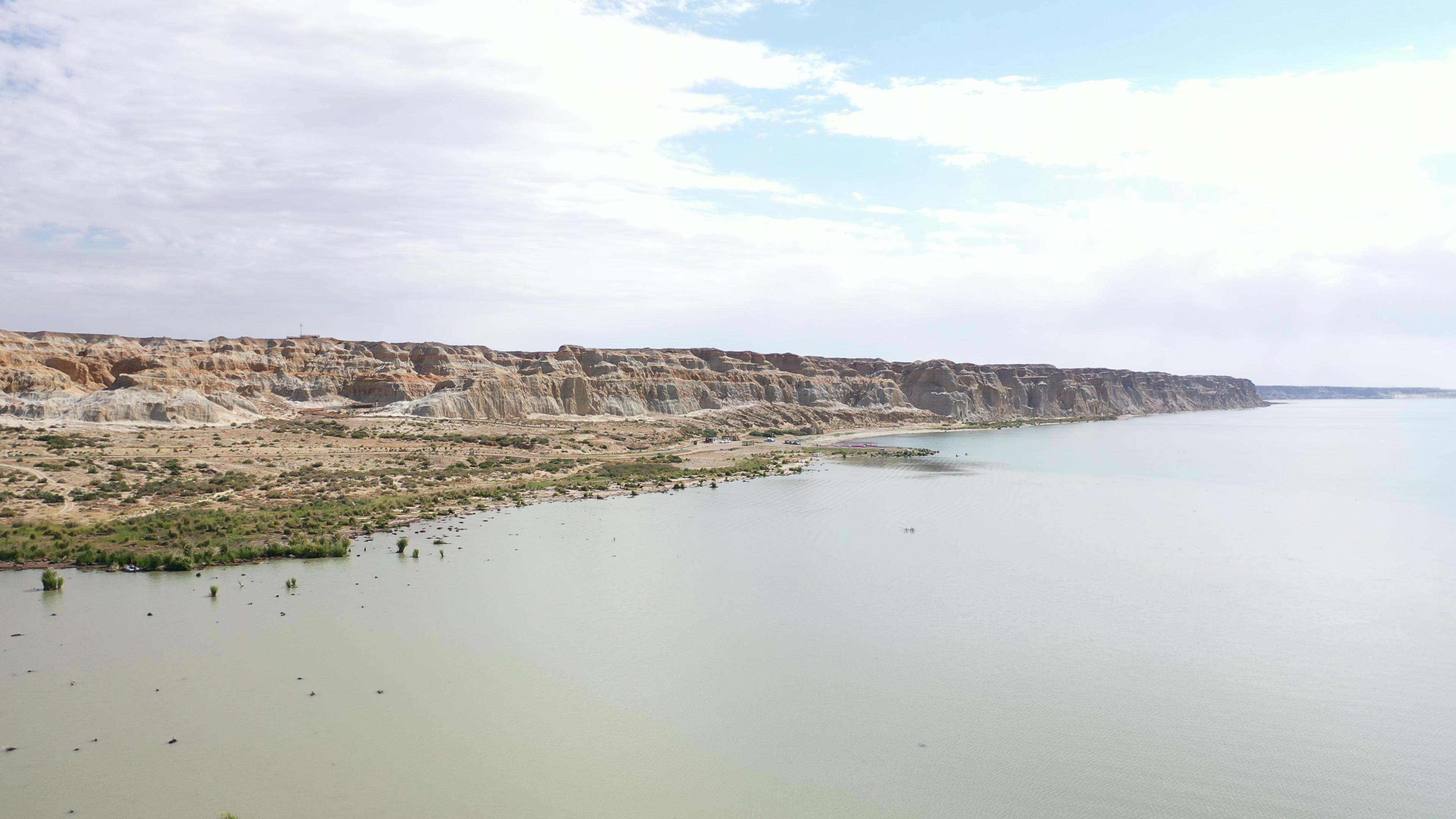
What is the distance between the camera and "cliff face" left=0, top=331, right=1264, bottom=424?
57.7 metres

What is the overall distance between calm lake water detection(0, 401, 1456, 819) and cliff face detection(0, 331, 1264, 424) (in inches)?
1770

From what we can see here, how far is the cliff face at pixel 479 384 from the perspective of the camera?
189ft

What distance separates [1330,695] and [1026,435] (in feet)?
282

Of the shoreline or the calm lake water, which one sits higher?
the shoreline

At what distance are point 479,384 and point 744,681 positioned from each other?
73.3 m

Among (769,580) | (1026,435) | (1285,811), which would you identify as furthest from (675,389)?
(1285,811)

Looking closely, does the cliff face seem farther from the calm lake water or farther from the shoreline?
the calm lake water

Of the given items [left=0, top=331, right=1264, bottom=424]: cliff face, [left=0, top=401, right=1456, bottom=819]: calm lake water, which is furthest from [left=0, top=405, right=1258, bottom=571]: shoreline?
[left=0, top=331, right=1264, bottom=424]: cliff face

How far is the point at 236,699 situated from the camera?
12594mm

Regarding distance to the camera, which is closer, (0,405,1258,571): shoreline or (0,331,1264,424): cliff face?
(0,405,1258,571): shoreline

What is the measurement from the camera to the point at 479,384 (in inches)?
3243

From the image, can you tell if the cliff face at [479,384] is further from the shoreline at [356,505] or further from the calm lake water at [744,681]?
the calm lake water at [744,681]

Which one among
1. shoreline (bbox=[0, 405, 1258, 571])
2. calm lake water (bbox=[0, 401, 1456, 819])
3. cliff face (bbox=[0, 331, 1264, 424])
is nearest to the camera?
calm lake water (bbox=[0, 401, 1456, 819])

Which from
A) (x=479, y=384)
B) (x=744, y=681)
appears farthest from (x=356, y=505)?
(x=479, y=384)
